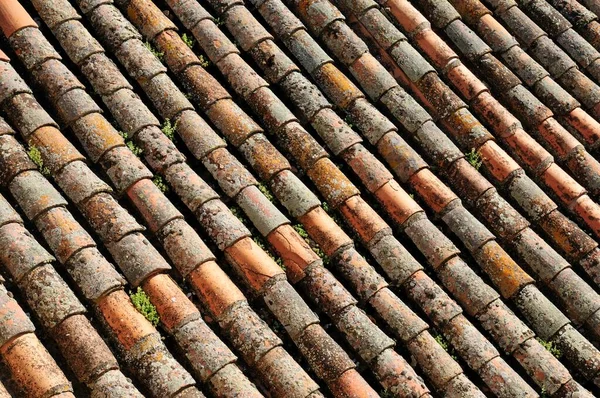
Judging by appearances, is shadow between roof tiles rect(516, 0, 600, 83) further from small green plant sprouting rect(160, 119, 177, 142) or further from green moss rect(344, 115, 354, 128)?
small green plant sprouting rect(160, 119, 177, 142)

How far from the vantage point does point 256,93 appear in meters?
4.40

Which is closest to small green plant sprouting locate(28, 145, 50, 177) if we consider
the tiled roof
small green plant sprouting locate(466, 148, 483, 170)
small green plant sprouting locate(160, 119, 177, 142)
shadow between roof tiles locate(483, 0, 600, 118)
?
the tiled roof

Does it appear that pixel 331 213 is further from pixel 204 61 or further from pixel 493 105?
pixel 493 105

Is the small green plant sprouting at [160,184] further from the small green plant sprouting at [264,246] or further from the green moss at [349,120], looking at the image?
the green moss at [349,120]

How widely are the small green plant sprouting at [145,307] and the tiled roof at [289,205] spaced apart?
0.01 meters

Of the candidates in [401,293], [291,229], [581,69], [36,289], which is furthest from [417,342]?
[581,69]

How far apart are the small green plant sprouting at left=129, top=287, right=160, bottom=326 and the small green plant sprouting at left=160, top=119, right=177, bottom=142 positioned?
1.13 meters

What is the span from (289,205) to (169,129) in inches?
36.4

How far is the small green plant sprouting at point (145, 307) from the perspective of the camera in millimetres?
3475

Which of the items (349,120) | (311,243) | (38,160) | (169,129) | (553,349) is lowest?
(553,349)

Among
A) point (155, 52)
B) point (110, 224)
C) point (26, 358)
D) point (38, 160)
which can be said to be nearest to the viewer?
point (26, 358)

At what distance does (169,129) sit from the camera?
413 cm

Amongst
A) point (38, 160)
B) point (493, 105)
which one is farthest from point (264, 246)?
point (493, 105)

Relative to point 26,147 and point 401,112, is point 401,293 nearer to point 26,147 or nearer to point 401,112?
point 401,112
